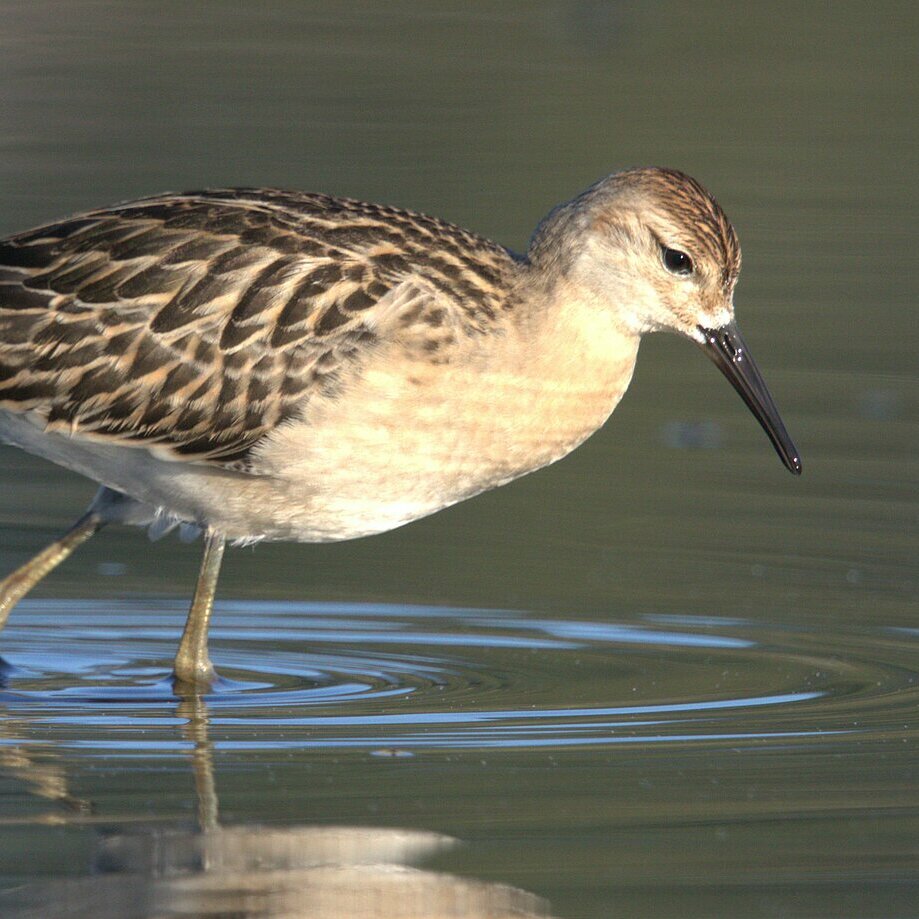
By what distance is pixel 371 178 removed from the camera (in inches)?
733

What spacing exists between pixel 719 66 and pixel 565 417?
15651mm

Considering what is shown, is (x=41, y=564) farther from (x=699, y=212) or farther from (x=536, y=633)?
(x=699, y=212)

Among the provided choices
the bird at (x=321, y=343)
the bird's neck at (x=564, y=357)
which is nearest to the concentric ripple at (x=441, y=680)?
the bird at (x=321, y=343)

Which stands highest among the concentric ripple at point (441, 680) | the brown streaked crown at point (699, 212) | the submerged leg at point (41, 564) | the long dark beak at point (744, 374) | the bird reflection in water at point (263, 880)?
the brown streaked crown at point (699, 212)

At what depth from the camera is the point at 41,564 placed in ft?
34.2

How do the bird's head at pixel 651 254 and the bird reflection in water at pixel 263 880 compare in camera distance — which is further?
the bird's head at pixel 651 254

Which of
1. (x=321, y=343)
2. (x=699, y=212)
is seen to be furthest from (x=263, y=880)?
(x=699, y=212)

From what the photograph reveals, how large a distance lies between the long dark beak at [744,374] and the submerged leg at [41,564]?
266 centimetres

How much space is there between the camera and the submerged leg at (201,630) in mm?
9719

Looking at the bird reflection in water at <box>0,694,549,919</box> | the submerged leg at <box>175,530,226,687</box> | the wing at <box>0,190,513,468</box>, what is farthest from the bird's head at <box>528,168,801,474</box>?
the bird reflection in water at <box>0,694,549,919</box>

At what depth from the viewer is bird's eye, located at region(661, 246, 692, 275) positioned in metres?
9.95

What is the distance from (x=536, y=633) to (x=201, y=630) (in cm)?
151

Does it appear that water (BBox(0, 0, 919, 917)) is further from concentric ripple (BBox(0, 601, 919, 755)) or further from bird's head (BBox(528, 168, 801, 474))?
bird's head (BBox(528, 168, 801, 474))

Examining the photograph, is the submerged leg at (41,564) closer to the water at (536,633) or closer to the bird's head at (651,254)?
the water at (536,633)
